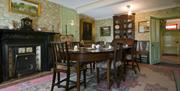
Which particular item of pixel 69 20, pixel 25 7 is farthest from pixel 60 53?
pixel 69 20

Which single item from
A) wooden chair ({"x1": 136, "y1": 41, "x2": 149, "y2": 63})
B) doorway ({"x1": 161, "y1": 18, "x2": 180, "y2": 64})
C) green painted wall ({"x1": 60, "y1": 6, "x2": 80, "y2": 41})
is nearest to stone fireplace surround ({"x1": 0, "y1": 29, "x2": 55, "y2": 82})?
green painted wall ({"x1": 60, "y1": 6, "x2": 80, "y2": 41})

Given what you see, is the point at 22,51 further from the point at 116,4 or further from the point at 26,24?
the point at 116,4

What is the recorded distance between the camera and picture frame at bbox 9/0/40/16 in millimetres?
3833

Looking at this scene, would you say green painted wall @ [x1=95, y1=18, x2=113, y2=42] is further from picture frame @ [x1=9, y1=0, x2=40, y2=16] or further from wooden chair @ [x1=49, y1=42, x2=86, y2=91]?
wooden chair @ [x1=49, y1=42, x2=86, y2=91]

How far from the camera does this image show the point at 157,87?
2.98 m

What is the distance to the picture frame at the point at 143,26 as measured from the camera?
6191mm

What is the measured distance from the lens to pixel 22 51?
395cm

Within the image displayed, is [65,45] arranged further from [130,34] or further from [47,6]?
[130,34]

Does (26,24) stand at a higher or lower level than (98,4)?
lower

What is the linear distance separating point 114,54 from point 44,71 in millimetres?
2640

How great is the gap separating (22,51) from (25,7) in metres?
1.34

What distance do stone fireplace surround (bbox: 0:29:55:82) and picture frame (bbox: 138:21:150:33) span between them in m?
4.13

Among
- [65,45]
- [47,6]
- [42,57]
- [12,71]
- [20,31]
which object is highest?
[47,6]

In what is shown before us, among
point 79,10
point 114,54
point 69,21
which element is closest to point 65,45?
point 114,54
